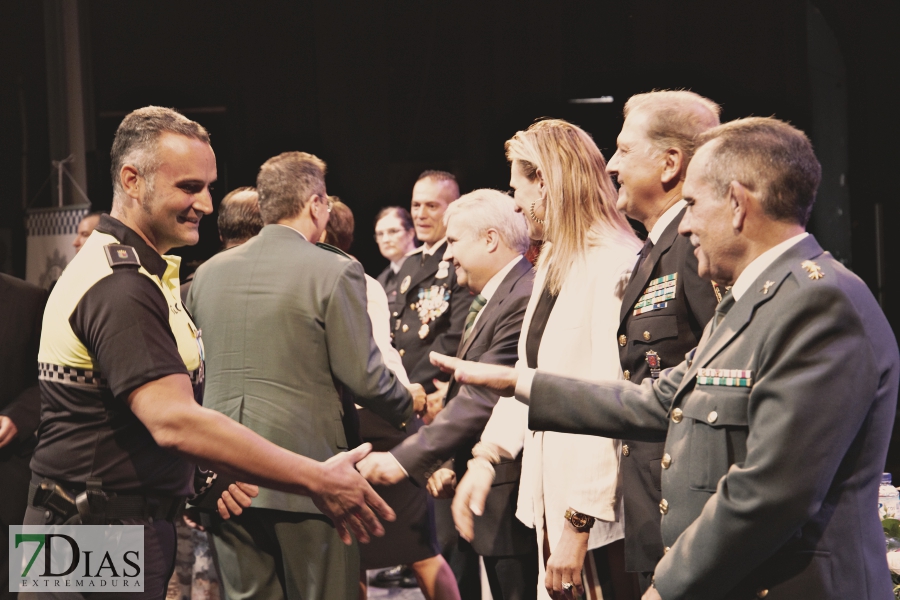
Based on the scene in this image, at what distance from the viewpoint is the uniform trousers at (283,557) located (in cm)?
258

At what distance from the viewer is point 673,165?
2.04m

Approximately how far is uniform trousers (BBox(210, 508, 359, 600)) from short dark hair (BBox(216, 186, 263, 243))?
1.22m

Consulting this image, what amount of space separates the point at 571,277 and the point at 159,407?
1.04 meters

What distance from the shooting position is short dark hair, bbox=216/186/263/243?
344 cm

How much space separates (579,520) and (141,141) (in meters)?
1.39

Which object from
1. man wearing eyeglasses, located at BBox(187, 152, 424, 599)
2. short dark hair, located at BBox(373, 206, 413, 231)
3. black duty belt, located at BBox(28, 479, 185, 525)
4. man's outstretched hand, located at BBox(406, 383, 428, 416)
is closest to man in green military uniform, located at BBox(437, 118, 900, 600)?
black duty belt, located at BBox(28, 479, 185, 525)

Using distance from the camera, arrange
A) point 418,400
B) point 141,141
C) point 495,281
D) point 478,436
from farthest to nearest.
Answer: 1. point 418,400
2. point 495,281
3. point 478,436
4. point 141,141

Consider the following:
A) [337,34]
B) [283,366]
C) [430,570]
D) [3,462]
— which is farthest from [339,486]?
[337,34]

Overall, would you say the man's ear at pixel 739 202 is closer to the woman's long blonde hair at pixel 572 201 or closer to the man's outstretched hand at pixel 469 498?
the woman's long blonde hair at pixel 572 201

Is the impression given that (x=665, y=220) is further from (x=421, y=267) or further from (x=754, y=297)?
(x=421, y=267)

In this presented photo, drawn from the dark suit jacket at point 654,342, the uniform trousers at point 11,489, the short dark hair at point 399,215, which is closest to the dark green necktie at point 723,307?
the dark suit jacket at point 654,342

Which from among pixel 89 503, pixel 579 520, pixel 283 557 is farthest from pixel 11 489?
pixel 579 520

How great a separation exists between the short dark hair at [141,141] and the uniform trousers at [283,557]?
3.54 feet

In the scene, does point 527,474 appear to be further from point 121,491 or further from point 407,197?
point 407,197
